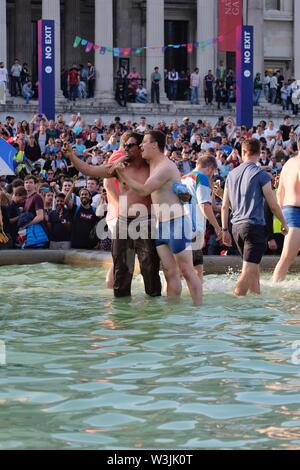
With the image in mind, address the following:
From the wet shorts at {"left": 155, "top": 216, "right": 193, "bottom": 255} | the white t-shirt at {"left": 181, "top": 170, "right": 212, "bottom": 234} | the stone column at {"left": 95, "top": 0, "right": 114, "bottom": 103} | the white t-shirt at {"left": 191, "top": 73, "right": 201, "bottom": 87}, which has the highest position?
the stone column at {"left": 95, "top": 0, "right": 114, "bottom": 103}

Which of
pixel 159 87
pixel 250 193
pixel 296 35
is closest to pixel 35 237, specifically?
pixel 250 193

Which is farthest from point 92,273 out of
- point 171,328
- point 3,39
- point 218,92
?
point 3,39

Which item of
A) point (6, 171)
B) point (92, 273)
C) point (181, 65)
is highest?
point (181, 65)

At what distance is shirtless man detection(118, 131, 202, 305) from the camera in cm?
1123

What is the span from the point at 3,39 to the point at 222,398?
42804mm

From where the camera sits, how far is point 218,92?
45688 millimetres

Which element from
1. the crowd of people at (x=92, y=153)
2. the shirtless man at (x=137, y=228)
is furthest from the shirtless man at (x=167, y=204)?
the crowd of people at (x=92, y=153)

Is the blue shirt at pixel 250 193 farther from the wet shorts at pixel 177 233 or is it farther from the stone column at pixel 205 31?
the stone column at pixel 205 31

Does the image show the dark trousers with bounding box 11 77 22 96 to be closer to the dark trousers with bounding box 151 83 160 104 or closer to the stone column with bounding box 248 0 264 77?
the dark trousers with bounding box 151 83 160 104

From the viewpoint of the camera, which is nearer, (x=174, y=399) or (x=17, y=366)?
(x=174, y=399)

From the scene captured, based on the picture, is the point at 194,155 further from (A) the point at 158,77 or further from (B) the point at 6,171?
(A) the point at 158,77

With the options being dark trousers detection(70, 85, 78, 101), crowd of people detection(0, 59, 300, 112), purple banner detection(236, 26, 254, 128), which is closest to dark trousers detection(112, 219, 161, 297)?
purple banner detection(236, 26, 254, 128)

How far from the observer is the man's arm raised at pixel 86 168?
34.3 feet

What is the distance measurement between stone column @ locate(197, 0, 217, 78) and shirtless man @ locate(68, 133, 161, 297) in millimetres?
39576
